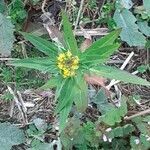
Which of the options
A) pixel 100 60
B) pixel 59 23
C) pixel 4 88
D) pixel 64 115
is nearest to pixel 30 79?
pixel 4 88

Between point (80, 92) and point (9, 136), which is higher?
point (80, 92)

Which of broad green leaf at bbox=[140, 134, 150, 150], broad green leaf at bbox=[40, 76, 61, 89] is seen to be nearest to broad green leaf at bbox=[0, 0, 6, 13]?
broad green leaf at bbox=[40, 76, 61, 89]

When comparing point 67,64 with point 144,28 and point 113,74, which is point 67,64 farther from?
point 144,28

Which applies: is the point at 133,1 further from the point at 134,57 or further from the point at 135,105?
the point at 135,105

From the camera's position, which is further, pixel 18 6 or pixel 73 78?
pixel 18 6

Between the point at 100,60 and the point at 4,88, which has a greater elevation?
the point at 100,60

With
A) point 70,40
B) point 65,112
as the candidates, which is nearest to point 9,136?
point 65,112

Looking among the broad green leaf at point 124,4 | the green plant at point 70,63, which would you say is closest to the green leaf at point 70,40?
the green plant at point 70,63
